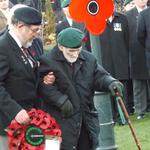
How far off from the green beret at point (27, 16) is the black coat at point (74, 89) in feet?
1.57

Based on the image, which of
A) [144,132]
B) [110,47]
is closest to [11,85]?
[144,132]

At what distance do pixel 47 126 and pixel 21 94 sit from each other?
1.20 feet

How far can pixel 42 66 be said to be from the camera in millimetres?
6066

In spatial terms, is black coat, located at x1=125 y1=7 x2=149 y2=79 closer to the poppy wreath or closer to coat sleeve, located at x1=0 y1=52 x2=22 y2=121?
the poppy wreath

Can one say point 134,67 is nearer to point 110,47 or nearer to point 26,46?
point 110,47

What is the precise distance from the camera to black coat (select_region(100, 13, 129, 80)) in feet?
35.2

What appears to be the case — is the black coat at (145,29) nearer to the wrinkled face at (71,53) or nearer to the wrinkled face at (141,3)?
the wrinkled face at (141,3)

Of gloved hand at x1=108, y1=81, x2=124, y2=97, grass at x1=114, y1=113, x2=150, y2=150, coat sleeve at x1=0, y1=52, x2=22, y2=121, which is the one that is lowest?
grass at x1=114, y1=113, x2=150, y2=150

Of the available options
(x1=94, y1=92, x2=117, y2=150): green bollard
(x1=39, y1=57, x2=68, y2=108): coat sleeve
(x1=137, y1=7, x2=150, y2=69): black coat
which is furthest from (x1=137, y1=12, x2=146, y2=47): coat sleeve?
(x1=39, y1=57, x2=68, y2=108): coat sleeve

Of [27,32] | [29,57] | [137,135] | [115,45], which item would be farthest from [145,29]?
[27,32]

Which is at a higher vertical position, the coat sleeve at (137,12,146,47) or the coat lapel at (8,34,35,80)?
the coat lapel at (8,34,35,80)

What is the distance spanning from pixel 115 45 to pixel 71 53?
15.7ft

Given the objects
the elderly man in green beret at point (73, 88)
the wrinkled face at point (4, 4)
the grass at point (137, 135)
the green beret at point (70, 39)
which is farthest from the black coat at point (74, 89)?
the wrinkled face at point (4, 4)

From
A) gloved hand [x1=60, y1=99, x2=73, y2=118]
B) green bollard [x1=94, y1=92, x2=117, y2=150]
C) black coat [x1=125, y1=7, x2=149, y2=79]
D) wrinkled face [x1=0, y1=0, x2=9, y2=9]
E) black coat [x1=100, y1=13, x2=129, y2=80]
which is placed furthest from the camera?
black coat [x1=125, y1=7, x2=149, y2=79]
